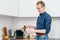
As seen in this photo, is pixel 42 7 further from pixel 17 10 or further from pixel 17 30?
pixel 17 30

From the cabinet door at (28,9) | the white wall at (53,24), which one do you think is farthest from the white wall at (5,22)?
the cabinet door at (28,9)

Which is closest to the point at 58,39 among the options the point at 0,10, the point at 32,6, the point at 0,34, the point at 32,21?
the point at 32,21

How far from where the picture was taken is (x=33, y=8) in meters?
2.13

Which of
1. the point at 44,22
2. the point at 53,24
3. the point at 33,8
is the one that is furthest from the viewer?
the point at 53,24

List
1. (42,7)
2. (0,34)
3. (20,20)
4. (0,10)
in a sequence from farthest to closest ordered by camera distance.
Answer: (20,20) → (0,34) → (42,7) → (0,10)

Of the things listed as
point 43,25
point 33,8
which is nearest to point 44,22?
point 43,25

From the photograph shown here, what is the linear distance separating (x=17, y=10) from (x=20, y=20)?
384mm

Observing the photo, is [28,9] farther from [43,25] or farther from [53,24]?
[43,25]

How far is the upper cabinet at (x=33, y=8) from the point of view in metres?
2.12

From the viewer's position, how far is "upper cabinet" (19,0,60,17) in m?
2.12

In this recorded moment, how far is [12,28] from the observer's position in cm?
247

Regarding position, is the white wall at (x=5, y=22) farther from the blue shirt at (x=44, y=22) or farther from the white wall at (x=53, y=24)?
the blue shirt at (x=44, y=22)

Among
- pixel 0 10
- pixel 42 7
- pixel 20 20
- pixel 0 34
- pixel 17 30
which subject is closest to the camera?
pixel 0 10

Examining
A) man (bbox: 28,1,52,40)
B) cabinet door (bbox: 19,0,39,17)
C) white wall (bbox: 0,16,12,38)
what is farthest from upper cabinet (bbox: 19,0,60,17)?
man (bbox: 28,1,52,40)
